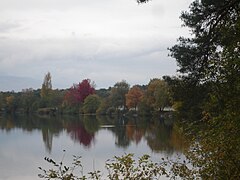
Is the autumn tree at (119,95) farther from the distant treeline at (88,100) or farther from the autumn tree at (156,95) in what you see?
the autumn tree at (156,95)

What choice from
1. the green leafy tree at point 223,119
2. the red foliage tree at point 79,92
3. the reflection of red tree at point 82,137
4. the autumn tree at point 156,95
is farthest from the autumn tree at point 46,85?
the green leafy tree at point 223,119

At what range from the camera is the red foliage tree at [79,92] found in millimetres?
71675

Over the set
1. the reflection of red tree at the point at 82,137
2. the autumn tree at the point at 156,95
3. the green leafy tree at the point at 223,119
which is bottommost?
the reflection of red tree at the point at 82,137

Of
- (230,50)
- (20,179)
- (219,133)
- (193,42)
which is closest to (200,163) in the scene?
(219,133)

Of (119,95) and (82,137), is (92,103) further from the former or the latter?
(82,137)

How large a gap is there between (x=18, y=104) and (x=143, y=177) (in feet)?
266

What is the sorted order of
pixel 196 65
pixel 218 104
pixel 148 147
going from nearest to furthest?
pixel 218 104 < pixel 196 65 < pixel 148 147

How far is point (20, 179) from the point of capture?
15.4 meters

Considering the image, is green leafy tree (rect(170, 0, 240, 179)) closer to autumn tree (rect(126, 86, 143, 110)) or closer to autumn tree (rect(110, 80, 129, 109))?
autumn tree (rect(126, 86, 143, 110))

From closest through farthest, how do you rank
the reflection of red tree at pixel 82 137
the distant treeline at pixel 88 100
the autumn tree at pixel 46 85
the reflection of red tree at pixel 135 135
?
the reflection of red tree at pixel 82 137 < the reflection of red tree at pixel 135 135 < the distant treeline at pixel 88 100 < the autumn tree at pixel 46 85

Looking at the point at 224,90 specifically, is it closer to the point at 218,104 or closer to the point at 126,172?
the point at 218,104

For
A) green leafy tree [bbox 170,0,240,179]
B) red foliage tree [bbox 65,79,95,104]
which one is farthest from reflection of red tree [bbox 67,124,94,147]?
red foliage tree [bbox 65,79,95,104]

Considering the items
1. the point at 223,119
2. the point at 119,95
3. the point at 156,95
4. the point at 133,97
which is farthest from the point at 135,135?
the point at 119,95

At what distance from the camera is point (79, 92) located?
237 ft
